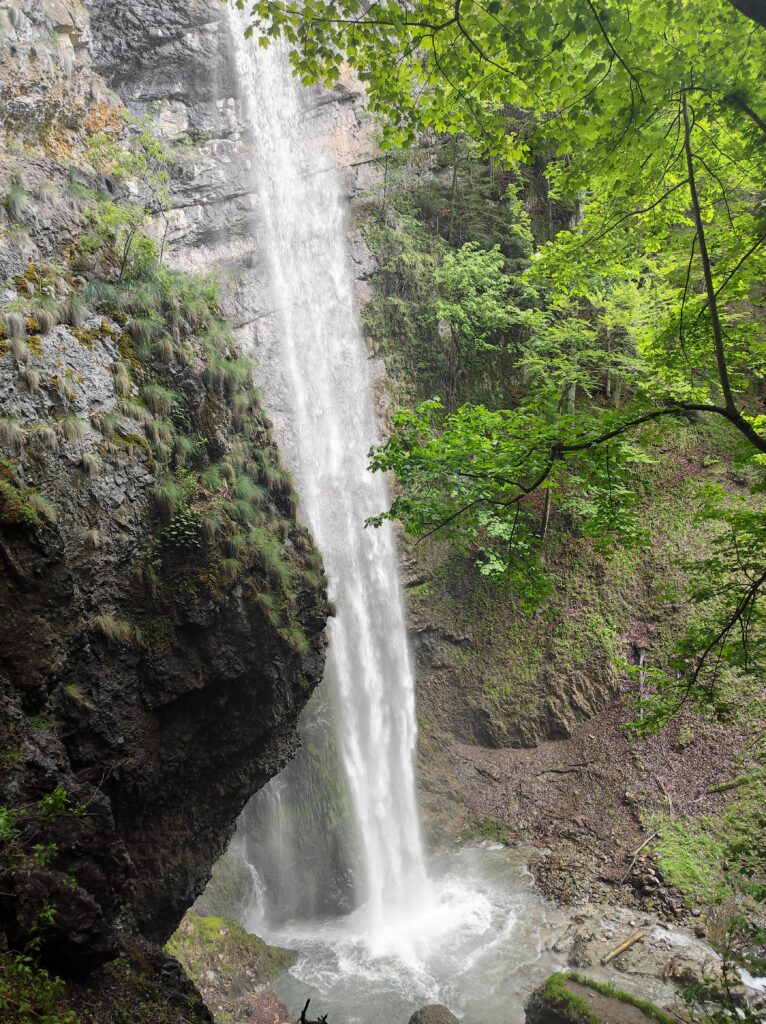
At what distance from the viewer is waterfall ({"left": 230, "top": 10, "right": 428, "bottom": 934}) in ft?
39.1

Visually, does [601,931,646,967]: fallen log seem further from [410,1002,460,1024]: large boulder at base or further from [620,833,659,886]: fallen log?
[410,1002,460,1024]: large boulder at base

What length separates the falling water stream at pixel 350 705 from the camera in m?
8.88

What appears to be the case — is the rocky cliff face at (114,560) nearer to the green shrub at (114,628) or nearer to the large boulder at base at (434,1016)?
the green shrub at (114,628)

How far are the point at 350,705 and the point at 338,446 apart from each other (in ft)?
19.1

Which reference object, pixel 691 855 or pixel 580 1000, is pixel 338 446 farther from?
pixel 580 1000

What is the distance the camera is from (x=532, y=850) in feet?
36.2

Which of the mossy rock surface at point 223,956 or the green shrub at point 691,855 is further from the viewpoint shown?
the green shrub at point 691,855

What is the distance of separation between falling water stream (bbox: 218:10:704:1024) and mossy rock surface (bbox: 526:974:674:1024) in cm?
75

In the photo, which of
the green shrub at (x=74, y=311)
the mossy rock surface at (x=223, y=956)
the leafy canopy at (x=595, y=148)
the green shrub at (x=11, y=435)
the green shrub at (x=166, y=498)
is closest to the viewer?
the leafy canopy at (x=595, y=148)

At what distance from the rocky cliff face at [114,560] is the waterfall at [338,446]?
4.66 meters

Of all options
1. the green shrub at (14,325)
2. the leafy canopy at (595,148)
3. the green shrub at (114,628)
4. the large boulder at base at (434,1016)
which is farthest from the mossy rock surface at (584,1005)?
the green shrub at (14,325)

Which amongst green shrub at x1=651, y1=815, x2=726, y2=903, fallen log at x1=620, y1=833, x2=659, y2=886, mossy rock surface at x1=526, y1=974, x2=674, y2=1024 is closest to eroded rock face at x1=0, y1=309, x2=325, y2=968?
mossy rock surface at x1=526, y1=974, x2=674, y2=1024

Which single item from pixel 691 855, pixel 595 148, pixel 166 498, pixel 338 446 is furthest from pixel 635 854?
pixel 595 148

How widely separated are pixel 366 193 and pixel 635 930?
1685 cm
